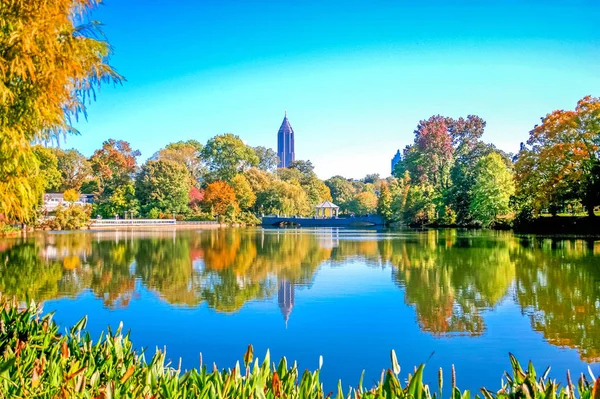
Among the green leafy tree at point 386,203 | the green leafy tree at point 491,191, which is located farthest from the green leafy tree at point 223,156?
the green leafy tree at point 491,191

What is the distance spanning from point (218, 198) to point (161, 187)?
22.2 feet

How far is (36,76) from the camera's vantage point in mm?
5285

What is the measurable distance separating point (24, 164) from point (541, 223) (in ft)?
104

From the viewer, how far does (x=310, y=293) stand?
9.98 meters

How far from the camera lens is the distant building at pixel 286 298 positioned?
26.5 feet

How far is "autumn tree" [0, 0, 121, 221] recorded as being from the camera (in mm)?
5094

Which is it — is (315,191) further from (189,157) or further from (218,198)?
(218,198)

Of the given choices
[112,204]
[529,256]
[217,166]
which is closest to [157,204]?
[112,204]

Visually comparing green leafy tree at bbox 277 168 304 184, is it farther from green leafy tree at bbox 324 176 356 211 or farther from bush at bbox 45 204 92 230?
bush at bbox 45 204 92 230

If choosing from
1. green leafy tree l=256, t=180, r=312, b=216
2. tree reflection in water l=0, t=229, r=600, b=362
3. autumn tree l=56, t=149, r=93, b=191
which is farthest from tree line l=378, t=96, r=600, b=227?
autumn tree l=56, t=149, r=93, b=191

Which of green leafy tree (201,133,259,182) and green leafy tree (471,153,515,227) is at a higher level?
green leafy tree (201,133,259,182)

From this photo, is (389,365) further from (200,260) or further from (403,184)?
(403,184)

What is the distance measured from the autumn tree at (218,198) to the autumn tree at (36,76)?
56.4 metres

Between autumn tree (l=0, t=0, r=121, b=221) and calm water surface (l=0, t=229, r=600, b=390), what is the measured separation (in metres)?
1.40
